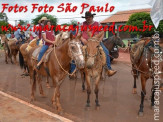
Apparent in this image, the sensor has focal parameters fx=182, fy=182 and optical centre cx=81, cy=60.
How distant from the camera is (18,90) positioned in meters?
7.49

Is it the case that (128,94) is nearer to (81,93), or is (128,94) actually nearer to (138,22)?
(81,93)

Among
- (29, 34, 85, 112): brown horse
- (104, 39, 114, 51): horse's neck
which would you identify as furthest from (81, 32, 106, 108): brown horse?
(104, 39, 114, 51): horse's neck

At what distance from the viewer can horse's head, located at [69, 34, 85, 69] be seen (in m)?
4.34

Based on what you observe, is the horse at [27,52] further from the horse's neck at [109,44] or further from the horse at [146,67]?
the horse at [146,67]

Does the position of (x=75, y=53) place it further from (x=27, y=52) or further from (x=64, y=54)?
(x=27, y=52)

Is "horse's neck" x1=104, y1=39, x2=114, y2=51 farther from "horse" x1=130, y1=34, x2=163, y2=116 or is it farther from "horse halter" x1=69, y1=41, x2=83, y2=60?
"horse halter" x1=69, y1=41, x2=83, y2=60

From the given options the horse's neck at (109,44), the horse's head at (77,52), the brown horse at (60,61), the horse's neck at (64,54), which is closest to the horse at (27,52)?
the brown horse at (60,61)

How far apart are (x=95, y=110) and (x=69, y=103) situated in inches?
38.9

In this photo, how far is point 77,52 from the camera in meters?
4.43

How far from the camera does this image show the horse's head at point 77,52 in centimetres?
434

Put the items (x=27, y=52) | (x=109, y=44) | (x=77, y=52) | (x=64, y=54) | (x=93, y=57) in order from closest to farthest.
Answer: (x=77, y=52), (x=93, y=57), (x=64, y=54), (x=27, y=52), (x=109, y=44)

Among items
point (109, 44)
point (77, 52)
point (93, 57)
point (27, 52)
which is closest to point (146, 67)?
point (93, 57)

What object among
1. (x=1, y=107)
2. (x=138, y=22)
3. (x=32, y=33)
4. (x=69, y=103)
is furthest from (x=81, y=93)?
(x=138, y=22)

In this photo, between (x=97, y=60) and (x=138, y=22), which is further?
(x=138, y=22)
